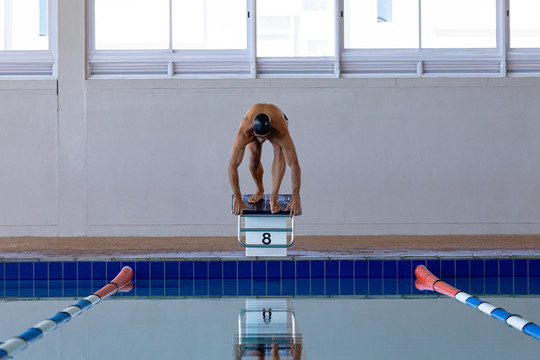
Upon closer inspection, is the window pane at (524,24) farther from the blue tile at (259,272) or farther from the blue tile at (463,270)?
the blue tile at (259,272)

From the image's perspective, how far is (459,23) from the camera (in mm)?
7848

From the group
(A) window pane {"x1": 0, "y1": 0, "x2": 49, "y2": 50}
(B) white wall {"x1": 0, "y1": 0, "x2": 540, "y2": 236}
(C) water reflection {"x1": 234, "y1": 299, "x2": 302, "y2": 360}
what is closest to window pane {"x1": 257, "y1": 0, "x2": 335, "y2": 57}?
(B) white wall {"x1": 0, "y1": 0, "x2": 540, "y2": 236}

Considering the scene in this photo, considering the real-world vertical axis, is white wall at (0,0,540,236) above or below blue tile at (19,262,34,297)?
above

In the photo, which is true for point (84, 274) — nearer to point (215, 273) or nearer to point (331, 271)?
point (215, 273)

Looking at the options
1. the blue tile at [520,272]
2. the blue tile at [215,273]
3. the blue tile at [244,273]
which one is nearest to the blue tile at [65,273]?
the blue tile at [215,273]

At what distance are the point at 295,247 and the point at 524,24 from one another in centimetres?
405

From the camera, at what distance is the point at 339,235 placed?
25.3 feet

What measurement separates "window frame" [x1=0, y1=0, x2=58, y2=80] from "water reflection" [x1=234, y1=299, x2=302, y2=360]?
4.79 metres

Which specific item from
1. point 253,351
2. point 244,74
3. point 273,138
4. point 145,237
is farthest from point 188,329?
point 244,74

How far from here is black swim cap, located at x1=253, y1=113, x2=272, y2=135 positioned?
4848 millimetres

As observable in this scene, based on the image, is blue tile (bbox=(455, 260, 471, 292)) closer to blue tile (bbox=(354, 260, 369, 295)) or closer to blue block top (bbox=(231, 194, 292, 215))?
blue tile (bbox=(354, 260, 369, 295))

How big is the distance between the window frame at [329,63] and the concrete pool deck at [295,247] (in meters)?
1.94

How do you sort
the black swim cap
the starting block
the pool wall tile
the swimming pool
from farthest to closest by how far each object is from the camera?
1. the starting block
2. the pool wall tile
3. the black swim cap
4. the swimming pool

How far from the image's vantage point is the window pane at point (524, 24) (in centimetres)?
787
